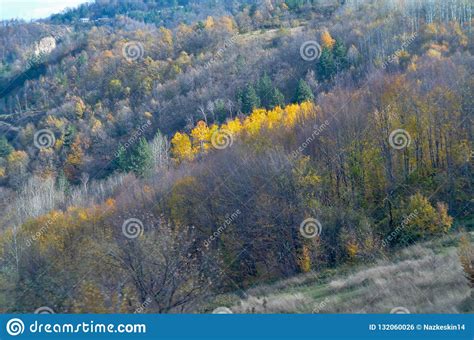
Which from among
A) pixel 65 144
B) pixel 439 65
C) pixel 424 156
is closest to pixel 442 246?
pixel 424 156

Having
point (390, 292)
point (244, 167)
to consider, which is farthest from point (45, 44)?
point (390, 292)

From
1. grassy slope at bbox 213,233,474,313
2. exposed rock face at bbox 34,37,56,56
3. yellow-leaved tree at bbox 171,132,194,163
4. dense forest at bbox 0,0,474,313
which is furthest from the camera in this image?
exposed rock face at bbox 34,37,56,56

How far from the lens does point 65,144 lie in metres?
60.7

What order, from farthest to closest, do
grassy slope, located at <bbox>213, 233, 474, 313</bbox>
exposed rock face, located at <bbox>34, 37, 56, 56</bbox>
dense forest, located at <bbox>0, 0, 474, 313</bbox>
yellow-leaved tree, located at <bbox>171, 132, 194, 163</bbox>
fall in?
exposed rock face, located at <bbox>34, 37, 56, 56</bbox> → yellow-leaved tree, located at <bbox>171, 132, 194, 163</bbox> → dense forest, located at <bbox>0, 0, 474, 313</bbox> → grassy slope, located at <bbox>213, 233, 474, 313</bbox>

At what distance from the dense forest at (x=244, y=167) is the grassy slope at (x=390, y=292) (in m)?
0.77

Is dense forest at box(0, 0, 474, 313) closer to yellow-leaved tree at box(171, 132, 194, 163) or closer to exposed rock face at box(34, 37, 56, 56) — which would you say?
yellow-leaved tree at box(171, 132, 194, 163)

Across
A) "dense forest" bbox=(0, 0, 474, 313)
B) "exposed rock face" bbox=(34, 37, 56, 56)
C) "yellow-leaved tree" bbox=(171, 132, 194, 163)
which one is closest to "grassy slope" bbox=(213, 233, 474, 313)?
"dense forest" bbox=(0, 0, 474, 313)

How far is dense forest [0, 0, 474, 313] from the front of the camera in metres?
10.9

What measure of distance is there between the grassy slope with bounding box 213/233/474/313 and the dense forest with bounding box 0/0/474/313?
2.53 feet

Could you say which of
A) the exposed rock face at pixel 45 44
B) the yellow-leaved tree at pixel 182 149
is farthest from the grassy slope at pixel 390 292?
the exposed rock face at pixel 45 44

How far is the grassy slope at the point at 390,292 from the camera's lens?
934 centimetres

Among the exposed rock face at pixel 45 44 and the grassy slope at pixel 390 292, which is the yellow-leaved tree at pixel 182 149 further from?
the exposed rock face at pixel 45 44

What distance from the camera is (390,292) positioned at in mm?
10555

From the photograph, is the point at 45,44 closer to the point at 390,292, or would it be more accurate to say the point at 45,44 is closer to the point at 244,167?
the point at 244,167
